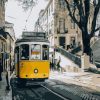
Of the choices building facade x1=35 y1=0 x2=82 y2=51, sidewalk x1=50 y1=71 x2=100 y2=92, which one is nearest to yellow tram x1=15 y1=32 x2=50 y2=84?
sidewalk x1=50 y1=71 x2=100 y2=92

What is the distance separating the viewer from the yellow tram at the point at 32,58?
981 inches

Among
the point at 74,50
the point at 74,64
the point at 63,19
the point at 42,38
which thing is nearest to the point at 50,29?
the point at 63,19

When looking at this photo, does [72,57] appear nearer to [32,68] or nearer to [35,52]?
[32,68]

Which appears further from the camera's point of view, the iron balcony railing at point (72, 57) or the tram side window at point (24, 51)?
the iron balcony railing at point (72, 57)

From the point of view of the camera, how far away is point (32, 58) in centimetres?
2486

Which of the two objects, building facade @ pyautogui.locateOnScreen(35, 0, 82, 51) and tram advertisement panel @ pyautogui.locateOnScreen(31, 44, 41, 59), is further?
building facade @ pyautogui.locateOnScreen(35, 0, 82, 51)

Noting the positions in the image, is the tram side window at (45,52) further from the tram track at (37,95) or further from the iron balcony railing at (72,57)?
the iron balcony railing at (72,57)

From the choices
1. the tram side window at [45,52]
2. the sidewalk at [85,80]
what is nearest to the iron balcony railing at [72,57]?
the sidewalk at [85,80]

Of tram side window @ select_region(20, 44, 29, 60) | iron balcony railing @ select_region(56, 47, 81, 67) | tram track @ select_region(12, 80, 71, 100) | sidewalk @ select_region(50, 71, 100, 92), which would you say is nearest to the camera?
tram track @ select_region(12, 80, 71, 100)

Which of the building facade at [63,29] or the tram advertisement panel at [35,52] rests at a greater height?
the building facade at [63,29]

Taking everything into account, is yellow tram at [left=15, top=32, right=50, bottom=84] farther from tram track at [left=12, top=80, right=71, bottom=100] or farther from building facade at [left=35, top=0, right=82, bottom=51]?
building facade at [left=35, top=0, right=82, bottom=51]

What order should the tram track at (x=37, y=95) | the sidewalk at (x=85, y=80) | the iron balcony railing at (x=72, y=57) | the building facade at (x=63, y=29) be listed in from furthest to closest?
the building facade at (x=63, y=29)
the iron balcony railing at (x=72, y=57)
the sidewalk at (x=85, y=80)
the tram track at (x=37, y=95)

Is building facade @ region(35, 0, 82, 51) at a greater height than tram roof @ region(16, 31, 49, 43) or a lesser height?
greater

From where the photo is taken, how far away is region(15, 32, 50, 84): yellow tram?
81.7 ft
